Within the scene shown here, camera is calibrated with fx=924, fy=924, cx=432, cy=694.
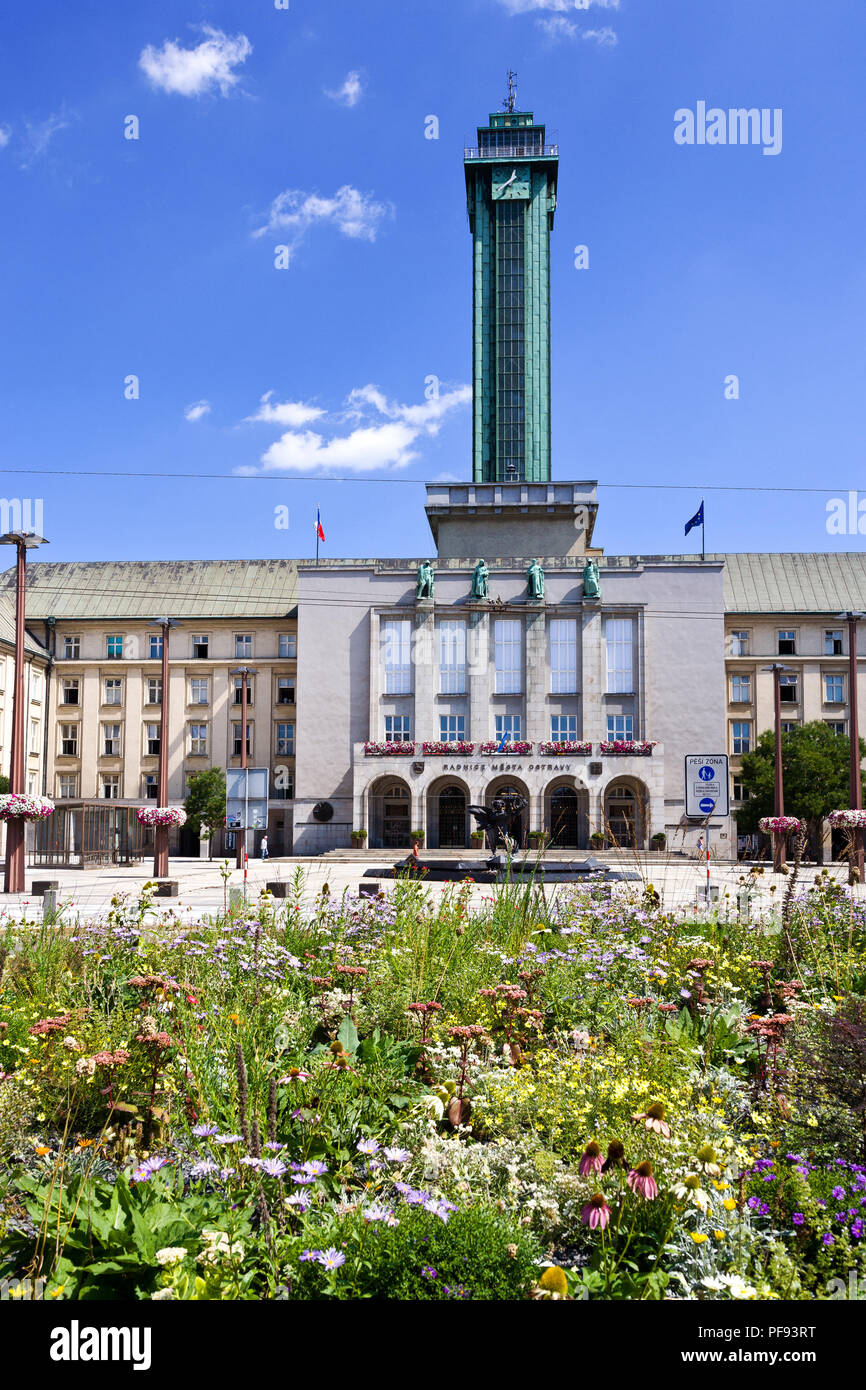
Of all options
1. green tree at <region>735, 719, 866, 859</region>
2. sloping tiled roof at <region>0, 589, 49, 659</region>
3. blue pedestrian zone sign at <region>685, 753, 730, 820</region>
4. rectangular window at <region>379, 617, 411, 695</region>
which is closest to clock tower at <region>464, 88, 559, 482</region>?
rectangular window at <region>379, 617, 411, 695</region>

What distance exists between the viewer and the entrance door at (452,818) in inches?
2048

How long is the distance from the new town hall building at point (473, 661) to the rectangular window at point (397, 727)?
13cm

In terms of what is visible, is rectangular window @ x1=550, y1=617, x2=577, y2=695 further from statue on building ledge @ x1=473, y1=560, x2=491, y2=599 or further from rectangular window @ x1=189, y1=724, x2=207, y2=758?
rectangular window @ x1=189, y1=724, x2=207, y2=758

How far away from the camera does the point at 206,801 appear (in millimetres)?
52312

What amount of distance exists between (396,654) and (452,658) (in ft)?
10.6

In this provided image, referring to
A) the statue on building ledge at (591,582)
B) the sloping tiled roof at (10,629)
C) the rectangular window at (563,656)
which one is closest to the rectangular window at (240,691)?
the sloping tiled roof at (10,629)

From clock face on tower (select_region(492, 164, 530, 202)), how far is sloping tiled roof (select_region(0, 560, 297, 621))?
3271 cm

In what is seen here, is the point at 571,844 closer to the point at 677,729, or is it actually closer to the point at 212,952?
the point at 677,729

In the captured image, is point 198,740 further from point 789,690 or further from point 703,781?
point 703,781

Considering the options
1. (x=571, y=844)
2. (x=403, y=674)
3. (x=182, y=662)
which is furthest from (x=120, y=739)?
(x=571, y=844)

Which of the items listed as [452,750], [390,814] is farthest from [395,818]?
[452,750]

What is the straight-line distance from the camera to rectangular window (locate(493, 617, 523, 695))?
5219 centimetres

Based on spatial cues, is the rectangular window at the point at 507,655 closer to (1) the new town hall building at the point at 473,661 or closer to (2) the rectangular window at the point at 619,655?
(1) the new town hall building at the point at 473,661

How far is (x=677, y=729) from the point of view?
169 ft
